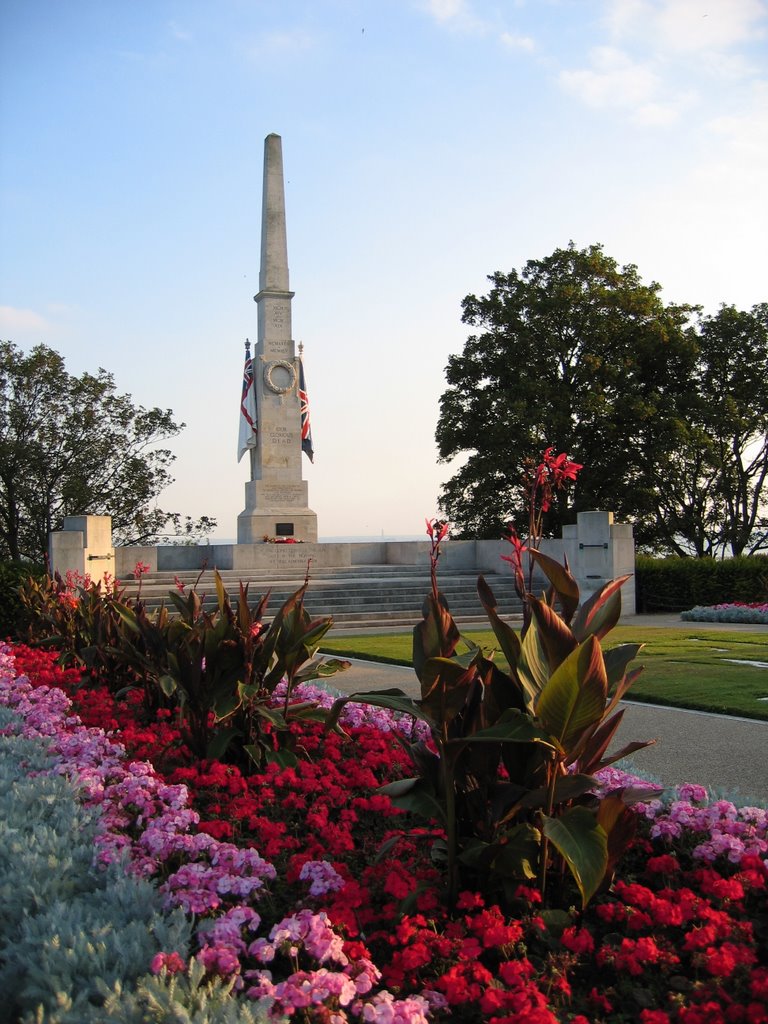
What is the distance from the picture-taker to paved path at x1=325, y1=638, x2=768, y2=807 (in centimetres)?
457

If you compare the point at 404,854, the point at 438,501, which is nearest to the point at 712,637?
the point at 404,854

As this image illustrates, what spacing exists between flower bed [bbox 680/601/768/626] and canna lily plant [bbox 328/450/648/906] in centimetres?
1184

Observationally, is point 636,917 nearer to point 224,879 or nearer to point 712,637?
point 224,879

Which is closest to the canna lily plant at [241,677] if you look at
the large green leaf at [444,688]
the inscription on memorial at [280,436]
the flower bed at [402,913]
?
the flower bed at [402,913]

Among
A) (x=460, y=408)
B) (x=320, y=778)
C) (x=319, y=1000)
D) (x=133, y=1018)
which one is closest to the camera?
→ (x=133, y=1018)

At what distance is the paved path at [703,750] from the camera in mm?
4574

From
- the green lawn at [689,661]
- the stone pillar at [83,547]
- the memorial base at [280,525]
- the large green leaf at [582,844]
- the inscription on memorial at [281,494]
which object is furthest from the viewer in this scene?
the inscription on memorial at [281,494]

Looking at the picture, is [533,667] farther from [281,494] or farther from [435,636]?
[281,494]

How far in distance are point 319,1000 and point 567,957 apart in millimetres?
735

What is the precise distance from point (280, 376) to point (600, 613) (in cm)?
1982

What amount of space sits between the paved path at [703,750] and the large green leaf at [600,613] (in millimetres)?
1248

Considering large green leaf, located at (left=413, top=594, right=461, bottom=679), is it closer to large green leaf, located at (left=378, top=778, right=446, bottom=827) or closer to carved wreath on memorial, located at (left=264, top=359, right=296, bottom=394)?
large green leaf, located at (left=378, top=778, right=446, bottom=827)

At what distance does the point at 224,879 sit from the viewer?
114 inches

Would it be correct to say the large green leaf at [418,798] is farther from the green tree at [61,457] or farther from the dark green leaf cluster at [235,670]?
the green tree at [61,457]
